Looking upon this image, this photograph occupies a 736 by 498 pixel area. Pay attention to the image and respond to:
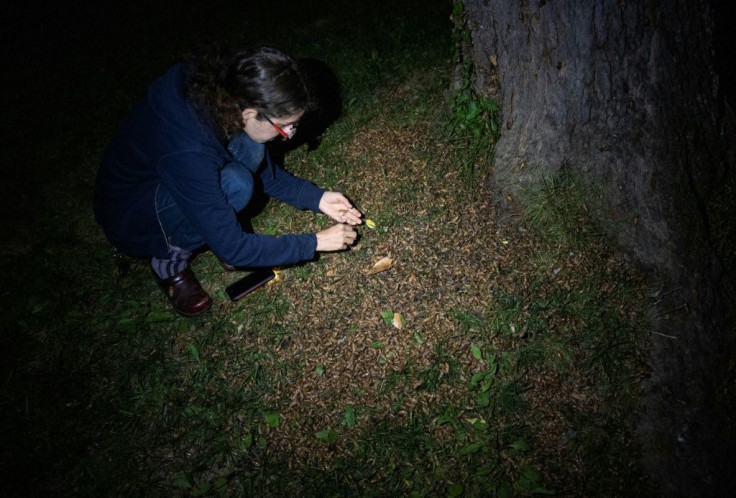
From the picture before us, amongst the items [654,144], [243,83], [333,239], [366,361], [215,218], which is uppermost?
[243,83]

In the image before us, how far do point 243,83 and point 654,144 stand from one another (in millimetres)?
2581

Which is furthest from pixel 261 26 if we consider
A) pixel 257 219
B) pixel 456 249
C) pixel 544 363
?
pixel 544 363

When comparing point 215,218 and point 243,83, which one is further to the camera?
point 215,218

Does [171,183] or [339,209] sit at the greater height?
[171,183]

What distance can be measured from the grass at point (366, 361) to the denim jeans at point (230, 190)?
0.62m

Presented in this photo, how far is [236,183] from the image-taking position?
2.71m

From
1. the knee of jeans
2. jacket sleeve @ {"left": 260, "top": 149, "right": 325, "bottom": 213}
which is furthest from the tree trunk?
the knee of jeans

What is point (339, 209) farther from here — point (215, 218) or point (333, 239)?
point (215, 218)

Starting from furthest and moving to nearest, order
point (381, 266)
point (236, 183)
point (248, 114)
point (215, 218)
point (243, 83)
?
point (381, 266) → point (236, 183) → point (215, 218) → point (248, 114) → point (243, 83)

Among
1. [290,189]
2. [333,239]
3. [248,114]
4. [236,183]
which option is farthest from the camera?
[290,189]

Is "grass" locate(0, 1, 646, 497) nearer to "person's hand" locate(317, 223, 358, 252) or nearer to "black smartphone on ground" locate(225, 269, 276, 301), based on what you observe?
"black smartphone on ground" locate(225, 269, 276, 301)

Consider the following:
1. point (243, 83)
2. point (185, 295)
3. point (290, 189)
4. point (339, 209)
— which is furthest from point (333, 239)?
point (185, 295)

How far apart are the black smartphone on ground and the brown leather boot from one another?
22 centimetres

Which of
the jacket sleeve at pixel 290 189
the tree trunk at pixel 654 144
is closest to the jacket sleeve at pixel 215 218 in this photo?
the jacket sleeve at pixel 290 189
